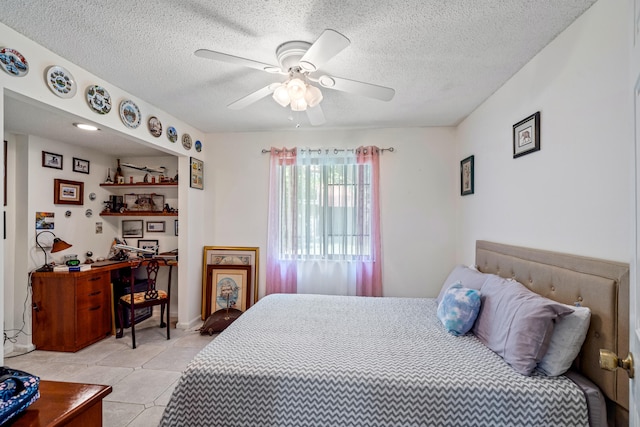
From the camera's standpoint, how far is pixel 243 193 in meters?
3.72

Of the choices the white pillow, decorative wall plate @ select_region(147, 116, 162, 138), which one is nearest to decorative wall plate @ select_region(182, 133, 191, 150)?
decorative wall plate @ select_region(147, 116, 162, 138)

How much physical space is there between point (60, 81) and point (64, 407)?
77.2 inches

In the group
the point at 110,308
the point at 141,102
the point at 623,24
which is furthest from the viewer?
the point at 110,308

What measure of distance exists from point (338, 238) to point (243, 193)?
135 cm

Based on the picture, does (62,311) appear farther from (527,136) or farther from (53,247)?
(527,136)

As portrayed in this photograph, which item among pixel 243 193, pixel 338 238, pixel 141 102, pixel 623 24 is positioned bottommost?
pixel 338 238

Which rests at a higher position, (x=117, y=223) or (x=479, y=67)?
(x=479, y=67)

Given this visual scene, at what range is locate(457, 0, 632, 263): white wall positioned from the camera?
1327 mm

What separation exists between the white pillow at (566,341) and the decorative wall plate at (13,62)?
324 centimetres

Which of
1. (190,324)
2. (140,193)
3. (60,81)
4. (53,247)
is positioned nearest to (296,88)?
(60,81)

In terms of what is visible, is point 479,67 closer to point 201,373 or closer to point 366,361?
point 366,361

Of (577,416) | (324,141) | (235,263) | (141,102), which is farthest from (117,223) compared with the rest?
(577,416)

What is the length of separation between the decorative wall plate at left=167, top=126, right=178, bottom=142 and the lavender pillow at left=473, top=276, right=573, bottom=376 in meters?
3.25

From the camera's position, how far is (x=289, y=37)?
172 centimetres
